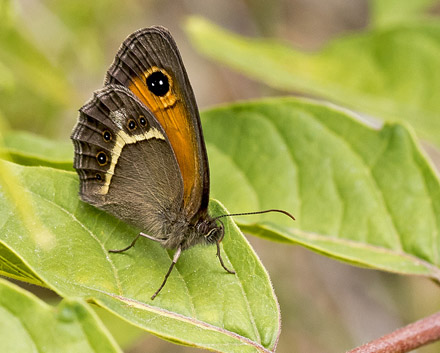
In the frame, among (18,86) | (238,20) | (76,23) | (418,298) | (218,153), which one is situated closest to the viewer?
(218,153)

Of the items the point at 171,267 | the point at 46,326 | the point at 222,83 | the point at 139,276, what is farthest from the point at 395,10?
the point at 46,326

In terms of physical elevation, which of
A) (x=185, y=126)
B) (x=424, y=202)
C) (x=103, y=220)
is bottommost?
(x=424, y=202)

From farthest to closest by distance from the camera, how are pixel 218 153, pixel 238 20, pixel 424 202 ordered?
pixel 238 20, pixel 218 153, pixel 424 202

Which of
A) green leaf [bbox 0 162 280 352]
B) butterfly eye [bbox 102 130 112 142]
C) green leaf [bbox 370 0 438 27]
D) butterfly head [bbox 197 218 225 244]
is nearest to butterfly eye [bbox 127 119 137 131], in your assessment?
butterfly eye [bbox 102 130 112 142]

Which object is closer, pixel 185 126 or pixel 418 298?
pixel 185 126

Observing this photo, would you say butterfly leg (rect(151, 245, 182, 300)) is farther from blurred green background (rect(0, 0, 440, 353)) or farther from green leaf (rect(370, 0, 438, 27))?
green leaf (rect(370, 0, 438, 27))

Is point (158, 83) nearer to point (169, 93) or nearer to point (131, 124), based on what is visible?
A: point (169, 93)

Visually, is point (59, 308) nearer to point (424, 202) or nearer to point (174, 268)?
point (174, 268)

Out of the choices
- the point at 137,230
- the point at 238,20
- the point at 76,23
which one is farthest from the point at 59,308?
the point at 238,20
